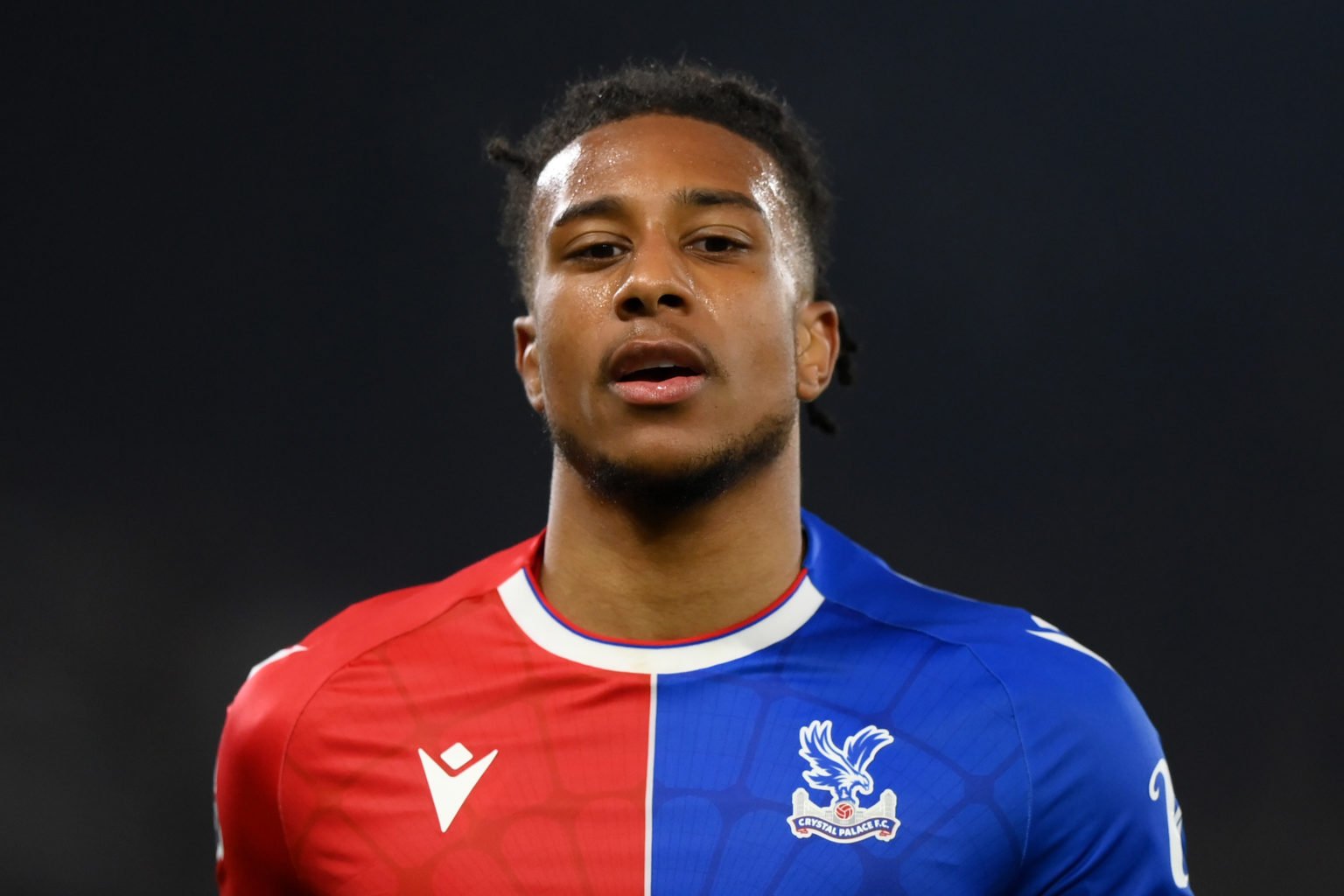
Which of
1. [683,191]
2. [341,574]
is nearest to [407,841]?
[683,191]

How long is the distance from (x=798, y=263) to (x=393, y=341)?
1494 mm

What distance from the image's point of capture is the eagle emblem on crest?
69.6 inches

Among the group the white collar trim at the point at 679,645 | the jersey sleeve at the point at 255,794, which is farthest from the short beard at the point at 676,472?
the jersey sleeve at the point at 255,794

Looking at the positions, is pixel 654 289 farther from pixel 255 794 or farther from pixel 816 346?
pixel 255 794

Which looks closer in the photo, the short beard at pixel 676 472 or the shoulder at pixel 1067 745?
the shoulder at pixel 1067 745

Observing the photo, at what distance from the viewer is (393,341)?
3436mm

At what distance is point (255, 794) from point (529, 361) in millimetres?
718

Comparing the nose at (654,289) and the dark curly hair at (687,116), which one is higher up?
the dark curly hair at (687,116)

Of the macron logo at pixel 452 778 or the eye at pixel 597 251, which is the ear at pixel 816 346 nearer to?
the eye at pixel 597 251

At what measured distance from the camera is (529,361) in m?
2.24

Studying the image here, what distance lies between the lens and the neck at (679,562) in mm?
1966

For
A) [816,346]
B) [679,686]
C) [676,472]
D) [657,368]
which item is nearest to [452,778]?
[679,686]

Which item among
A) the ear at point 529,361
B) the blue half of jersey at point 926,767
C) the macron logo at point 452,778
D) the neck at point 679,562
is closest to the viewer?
the blue half of jersey at point 926,767

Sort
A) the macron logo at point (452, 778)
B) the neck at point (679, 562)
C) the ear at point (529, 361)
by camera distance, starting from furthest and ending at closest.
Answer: the ear at point (529, 361)
the neck at point (679, 562)
the macron logo at point (452, 778)
